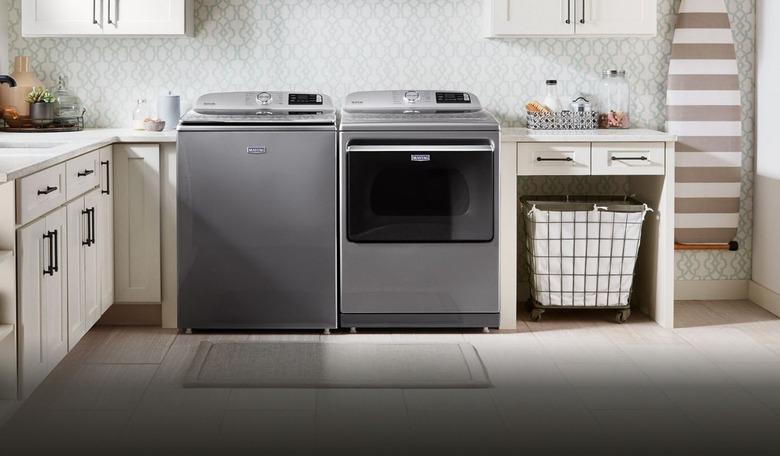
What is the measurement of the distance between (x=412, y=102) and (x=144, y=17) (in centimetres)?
112

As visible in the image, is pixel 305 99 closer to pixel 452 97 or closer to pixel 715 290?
pixel 452 97

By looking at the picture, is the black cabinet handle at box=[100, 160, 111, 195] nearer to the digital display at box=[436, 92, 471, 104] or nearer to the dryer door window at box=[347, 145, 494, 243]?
the dryer door window at box=[347, 145, 494, 243]

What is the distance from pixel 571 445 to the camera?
1.56 m

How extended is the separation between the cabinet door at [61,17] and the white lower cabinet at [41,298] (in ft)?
3.64

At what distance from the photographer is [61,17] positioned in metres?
4.14

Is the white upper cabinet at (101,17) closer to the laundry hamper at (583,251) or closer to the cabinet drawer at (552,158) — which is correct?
the cabinet drawer at (552,158)

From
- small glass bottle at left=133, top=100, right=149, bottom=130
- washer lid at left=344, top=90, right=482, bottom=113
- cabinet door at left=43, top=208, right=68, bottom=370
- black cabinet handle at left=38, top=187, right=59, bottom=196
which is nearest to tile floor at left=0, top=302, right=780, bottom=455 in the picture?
cabinet door at left=43, top=208, right=68, bottom=370

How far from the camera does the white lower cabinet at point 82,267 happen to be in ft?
11.2

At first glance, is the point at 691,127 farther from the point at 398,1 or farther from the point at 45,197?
the point at 45,197

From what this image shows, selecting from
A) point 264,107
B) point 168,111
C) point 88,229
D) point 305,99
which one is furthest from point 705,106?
point 88,229

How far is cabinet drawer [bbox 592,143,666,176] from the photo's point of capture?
4.06 metres

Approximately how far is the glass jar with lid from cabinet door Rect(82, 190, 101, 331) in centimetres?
78

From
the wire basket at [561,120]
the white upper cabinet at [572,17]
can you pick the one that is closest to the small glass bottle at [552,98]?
the wire basket at [561,120]

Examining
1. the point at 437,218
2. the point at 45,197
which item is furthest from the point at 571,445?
the point at 437,218
